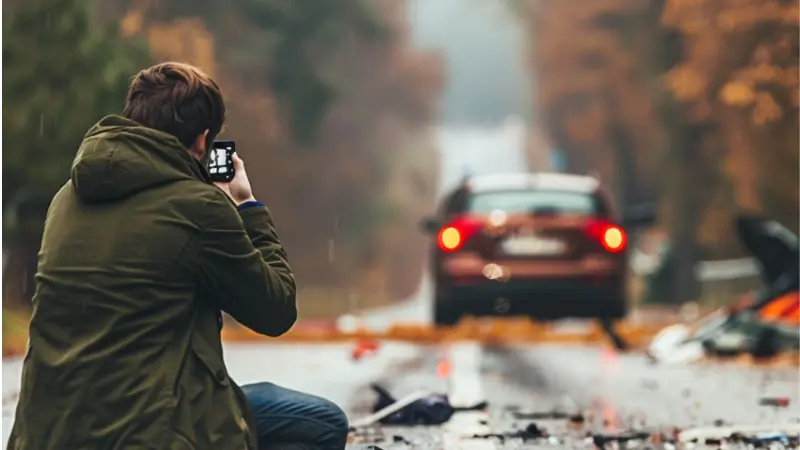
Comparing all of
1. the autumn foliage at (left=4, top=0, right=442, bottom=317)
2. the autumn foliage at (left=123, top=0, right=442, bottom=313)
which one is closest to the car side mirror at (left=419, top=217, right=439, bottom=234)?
the autumn foliage at (left=4, top=0, right=442, bottom=317)

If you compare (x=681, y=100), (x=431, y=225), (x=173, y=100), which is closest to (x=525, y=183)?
(x=431, y=225)

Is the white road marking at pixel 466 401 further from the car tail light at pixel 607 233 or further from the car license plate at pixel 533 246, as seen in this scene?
the car tail light at pixel 607 233

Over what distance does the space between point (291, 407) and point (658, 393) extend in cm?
624

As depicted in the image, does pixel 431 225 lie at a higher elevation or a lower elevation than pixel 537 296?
higher

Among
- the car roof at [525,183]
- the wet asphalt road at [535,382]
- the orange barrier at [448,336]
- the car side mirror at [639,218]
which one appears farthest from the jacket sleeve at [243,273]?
the orange barrier at [448,336]

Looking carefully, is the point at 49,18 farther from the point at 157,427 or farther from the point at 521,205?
the point at 157,427

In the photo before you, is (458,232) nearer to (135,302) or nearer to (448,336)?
(448,336)

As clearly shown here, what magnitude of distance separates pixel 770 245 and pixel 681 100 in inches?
616

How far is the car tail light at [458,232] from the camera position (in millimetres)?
15008

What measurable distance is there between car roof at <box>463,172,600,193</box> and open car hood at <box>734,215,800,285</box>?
1.59m

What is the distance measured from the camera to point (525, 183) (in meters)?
15.5

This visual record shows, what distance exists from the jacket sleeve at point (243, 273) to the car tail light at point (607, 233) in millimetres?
11034

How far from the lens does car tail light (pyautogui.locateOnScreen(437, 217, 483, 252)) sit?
1501 centimetres

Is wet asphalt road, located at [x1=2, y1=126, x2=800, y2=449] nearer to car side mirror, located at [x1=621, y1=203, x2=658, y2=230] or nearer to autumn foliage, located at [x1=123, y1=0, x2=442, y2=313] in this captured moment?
car side mirror, located at [x1=621, y1=203, x2=658, y2=230]
